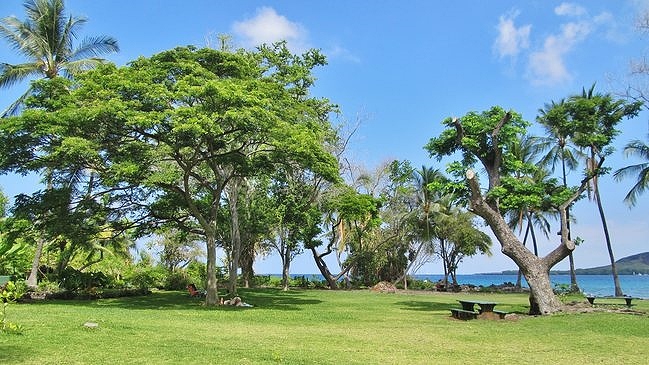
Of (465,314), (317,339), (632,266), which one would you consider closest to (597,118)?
(465,314)

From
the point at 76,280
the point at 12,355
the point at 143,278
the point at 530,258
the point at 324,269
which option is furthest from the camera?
the point at 324,269

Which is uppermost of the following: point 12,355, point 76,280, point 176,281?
point 76,280

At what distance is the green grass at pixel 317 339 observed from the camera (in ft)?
26.4

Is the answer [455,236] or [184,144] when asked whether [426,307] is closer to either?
[184,144]

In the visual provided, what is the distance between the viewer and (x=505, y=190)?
56.2 feet

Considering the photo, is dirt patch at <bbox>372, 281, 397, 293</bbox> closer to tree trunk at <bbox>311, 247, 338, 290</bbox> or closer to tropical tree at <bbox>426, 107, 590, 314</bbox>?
tree trunk at <bbox>311, 247, 338, 290</bbox>

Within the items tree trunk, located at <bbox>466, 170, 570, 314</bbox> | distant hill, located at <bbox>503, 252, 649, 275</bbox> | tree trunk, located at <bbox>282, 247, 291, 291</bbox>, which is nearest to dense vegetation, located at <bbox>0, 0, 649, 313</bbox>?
tree trunk, located at <bbox>466, 170, 570, 314</bbox>

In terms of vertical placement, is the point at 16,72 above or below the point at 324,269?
above

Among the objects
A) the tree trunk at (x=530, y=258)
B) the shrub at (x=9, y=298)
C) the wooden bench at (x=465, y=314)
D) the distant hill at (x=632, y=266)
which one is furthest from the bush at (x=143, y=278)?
the distant hill at (x=632, y=266)

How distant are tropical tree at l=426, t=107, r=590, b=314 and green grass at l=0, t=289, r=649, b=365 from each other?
1736 millimetres

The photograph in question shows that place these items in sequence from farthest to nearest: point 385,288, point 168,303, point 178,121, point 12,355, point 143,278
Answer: point 385,288, point 143,278, point 168,303, point 178,121, point 12,355

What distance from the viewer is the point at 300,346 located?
367 inches

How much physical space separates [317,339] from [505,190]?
9444 mm

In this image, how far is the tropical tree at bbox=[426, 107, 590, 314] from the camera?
1686cm
